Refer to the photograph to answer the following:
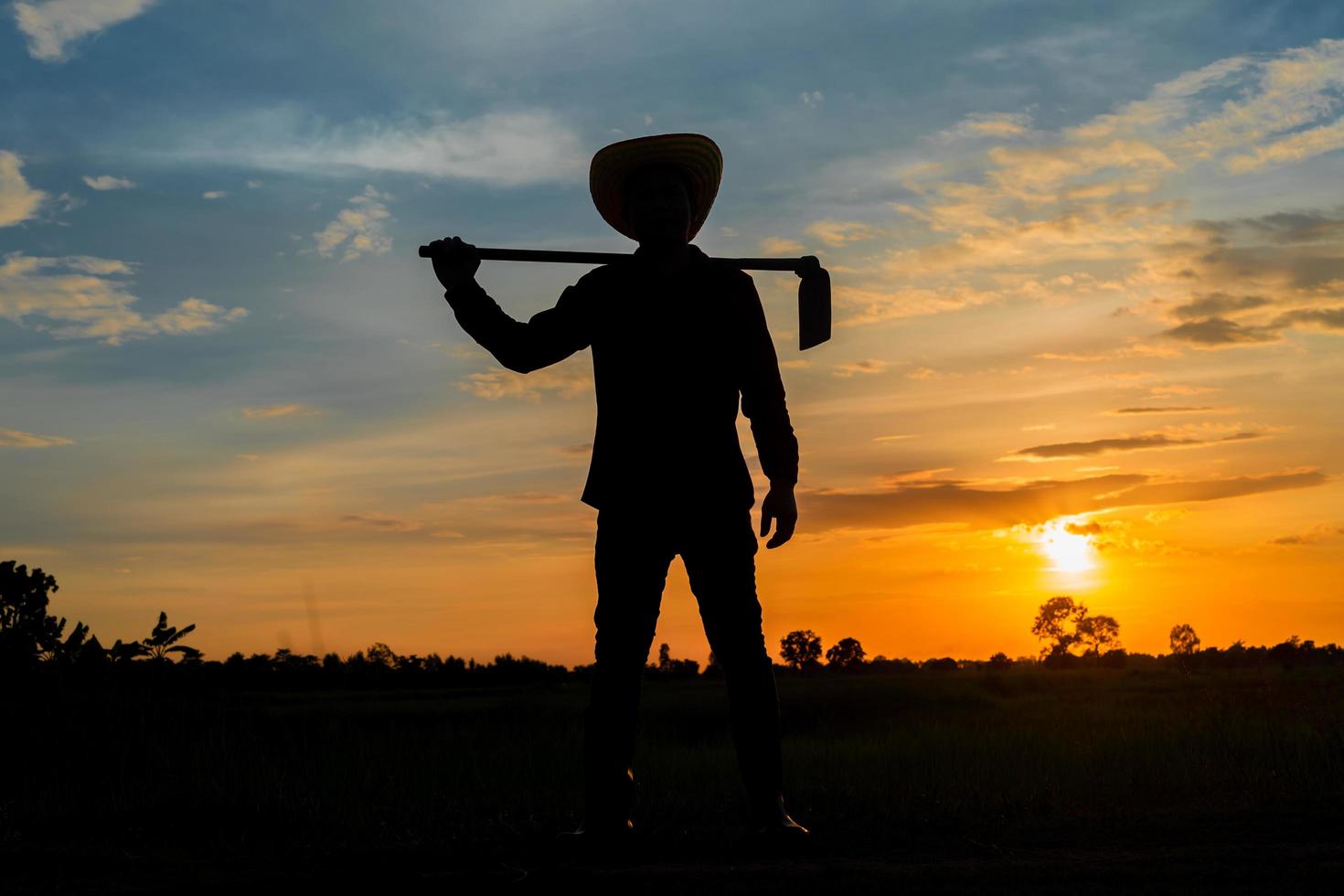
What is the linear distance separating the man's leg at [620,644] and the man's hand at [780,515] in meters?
0.46

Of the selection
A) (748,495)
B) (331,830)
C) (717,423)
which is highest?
(717,423)

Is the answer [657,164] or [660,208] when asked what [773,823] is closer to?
[660,208]

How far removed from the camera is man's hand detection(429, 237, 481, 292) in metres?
5.03

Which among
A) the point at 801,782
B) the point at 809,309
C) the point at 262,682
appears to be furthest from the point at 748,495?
the point at 262,682

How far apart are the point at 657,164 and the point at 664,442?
4.17ft

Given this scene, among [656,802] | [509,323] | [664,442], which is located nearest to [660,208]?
[509,323]

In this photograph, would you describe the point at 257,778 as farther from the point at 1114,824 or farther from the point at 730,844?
the point at 1114,824

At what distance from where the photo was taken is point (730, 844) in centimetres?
460

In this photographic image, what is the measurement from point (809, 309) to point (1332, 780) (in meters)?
3.53

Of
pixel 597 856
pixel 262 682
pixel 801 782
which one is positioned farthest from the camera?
pixel 262 682

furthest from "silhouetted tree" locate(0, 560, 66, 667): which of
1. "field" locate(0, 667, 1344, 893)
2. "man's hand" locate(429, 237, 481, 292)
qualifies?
"man's hand" locate(429, 237, 481, 292)

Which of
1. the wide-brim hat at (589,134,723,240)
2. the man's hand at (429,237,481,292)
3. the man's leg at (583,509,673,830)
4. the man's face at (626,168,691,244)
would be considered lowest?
the man's leg at (583,509,673,830)

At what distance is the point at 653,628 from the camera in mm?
4781

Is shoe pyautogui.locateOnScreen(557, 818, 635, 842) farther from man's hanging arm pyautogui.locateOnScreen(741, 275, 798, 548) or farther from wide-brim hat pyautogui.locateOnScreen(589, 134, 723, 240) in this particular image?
wide-brim hat pyautogui.locateOnScreen(589, 134, 723, 240)
